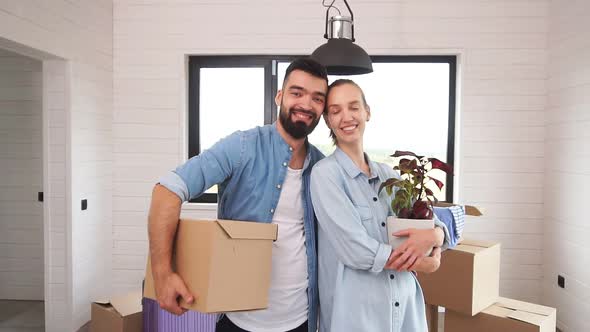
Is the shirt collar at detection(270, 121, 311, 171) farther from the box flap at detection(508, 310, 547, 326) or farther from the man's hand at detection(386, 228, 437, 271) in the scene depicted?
the box flap at detection(508, 310, 547, 326)

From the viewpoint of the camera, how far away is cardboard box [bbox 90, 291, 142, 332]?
9.04 feet

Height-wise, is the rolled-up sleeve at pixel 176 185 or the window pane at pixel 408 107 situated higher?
the window pane at pixel 408 107

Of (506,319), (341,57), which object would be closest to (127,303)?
(341,57)

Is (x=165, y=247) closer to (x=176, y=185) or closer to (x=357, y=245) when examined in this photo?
(x=176, y=185)

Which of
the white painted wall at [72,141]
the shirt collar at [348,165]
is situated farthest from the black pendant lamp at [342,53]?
the white painted wall at [72,141]

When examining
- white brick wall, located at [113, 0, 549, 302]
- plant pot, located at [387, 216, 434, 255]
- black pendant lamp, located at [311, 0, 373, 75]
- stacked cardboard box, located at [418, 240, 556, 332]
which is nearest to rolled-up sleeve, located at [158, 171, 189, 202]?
plant pot, located at [387, 216, 434, 255]

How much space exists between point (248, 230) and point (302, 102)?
1.55 ft

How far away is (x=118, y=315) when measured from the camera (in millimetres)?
2770

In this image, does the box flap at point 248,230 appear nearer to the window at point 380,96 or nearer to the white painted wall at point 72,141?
the white painted wall at point 72,141

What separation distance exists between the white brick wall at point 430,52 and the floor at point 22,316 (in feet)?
3.69

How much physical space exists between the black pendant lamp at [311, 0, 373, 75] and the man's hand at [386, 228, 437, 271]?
4.16 ft

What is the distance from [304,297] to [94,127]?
2.81 metres

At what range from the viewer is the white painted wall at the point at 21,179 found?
3986 millimetres

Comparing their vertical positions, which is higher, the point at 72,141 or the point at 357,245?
the point at 72,141
